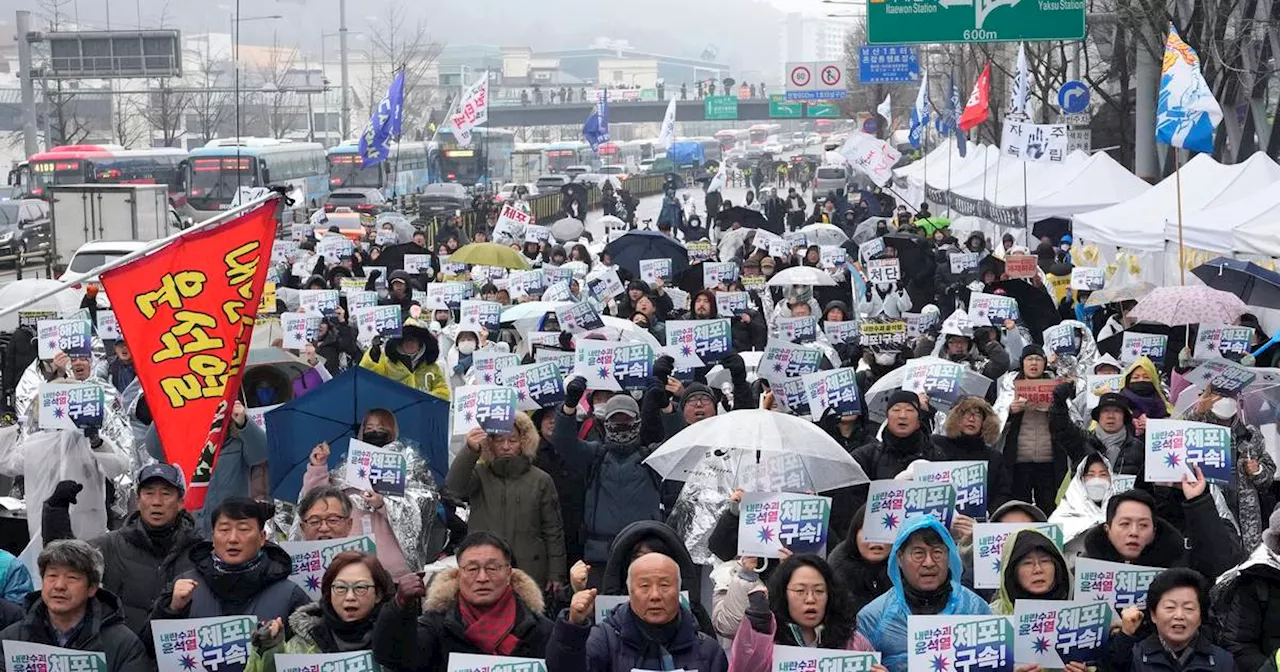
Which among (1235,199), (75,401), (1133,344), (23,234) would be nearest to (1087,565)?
(75,401)

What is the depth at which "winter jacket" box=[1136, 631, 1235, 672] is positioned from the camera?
5.78m

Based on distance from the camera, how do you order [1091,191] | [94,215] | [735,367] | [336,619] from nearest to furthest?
[336,619]
[735,367]
[1091,191]
[94,215]

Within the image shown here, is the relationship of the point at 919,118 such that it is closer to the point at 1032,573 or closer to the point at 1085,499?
the point at 1085,499

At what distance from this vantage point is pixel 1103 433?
9562mm

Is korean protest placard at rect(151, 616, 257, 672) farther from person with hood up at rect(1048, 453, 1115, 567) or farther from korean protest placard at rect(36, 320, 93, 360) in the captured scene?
korean protest placard at rect(36, 320, 93, 360)

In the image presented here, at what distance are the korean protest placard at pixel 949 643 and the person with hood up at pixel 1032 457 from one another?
422 centimetres

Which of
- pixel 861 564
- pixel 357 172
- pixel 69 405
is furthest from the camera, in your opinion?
pixel 357 172

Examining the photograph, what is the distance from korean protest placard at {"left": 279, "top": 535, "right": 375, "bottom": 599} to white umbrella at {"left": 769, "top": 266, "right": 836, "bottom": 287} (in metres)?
10.2

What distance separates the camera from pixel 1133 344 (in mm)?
12758

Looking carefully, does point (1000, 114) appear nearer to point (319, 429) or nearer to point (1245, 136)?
point (1245, 136)

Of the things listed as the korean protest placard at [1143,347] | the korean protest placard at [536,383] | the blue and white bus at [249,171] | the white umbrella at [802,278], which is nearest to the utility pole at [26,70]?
the blue and white bus at [249,171]

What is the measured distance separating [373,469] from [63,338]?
478 centimetres

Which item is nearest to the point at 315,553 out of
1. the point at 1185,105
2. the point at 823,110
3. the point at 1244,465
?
the point at 1244,465

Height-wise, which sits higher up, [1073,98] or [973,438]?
[1073,98]
